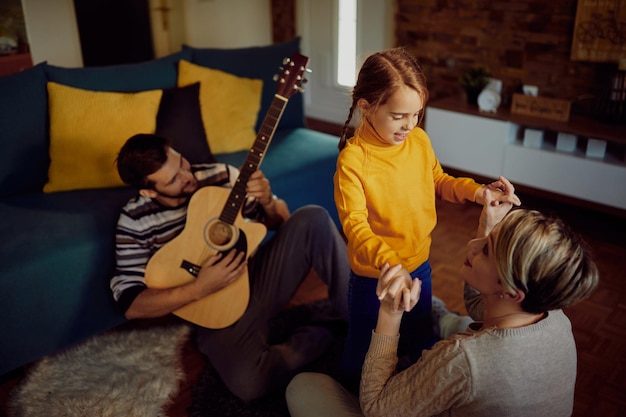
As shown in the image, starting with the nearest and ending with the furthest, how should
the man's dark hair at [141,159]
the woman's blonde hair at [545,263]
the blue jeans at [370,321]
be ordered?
1. the woman's blonde hair at [545,263]
2. the blue jeans at [370,321]
3. the man's dark hair at [141,159]

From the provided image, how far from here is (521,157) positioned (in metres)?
2.97

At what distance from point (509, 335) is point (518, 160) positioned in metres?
2.16

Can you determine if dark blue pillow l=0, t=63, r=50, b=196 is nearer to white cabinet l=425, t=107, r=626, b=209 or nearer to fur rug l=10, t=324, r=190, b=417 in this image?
fur rug l=10, t=324, r=190, b=417

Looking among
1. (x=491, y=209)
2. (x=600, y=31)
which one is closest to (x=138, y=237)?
(x=491, y=209)

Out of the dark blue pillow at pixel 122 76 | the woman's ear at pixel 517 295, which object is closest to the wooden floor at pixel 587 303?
the woman's ear at pixel 517 295

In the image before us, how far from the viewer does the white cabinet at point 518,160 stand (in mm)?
2709

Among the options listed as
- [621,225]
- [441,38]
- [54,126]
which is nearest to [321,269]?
[54,126]

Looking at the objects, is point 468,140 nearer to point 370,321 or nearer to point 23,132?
point 370,321

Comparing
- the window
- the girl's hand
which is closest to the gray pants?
the girl's hand

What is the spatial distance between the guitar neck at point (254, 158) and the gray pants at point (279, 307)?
9.2 inches

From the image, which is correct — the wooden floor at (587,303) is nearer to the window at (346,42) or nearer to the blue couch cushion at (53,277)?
the blue couch cushion at (53,277)

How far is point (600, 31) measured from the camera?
2.85m

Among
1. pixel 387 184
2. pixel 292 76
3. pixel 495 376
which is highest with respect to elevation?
pixel 292 76

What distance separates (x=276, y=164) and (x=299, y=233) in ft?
2.05
